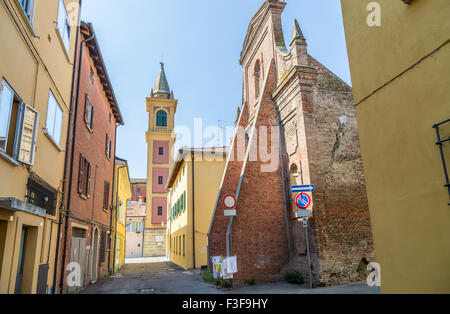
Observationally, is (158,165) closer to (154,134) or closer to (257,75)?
(154,134)

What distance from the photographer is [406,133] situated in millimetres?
4648

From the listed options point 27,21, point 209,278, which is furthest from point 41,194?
point 209,278

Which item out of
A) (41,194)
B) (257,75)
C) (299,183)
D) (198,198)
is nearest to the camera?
(41,194)

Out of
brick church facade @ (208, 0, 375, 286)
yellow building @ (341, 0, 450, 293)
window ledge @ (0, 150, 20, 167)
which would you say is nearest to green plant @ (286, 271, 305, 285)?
brick church facade @ (208, 0, 375, 286)

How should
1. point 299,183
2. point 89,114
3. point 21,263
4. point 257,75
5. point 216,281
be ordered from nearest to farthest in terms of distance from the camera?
1. point 21,263
2. point 299,183
3. point 89,114
4. point 216,281
5. point 257,75

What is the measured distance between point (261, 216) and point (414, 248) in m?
8.03

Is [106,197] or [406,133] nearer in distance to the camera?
[406,133]

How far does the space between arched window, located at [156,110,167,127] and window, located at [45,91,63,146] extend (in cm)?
3731

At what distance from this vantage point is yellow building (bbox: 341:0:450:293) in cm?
413

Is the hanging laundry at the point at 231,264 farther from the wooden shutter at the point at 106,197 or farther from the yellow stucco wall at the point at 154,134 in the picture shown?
the yellow stucco wall at the point at 154,134

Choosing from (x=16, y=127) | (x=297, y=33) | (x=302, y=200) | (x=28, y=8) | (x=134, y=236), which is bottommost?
(x=134, y=236)

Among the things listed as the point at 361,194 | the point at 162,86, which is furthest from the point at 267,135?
the point at 162,86

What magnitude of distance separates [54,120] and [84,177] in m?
3.84

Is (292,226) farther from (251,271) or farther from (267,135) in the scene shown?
(267,135)
